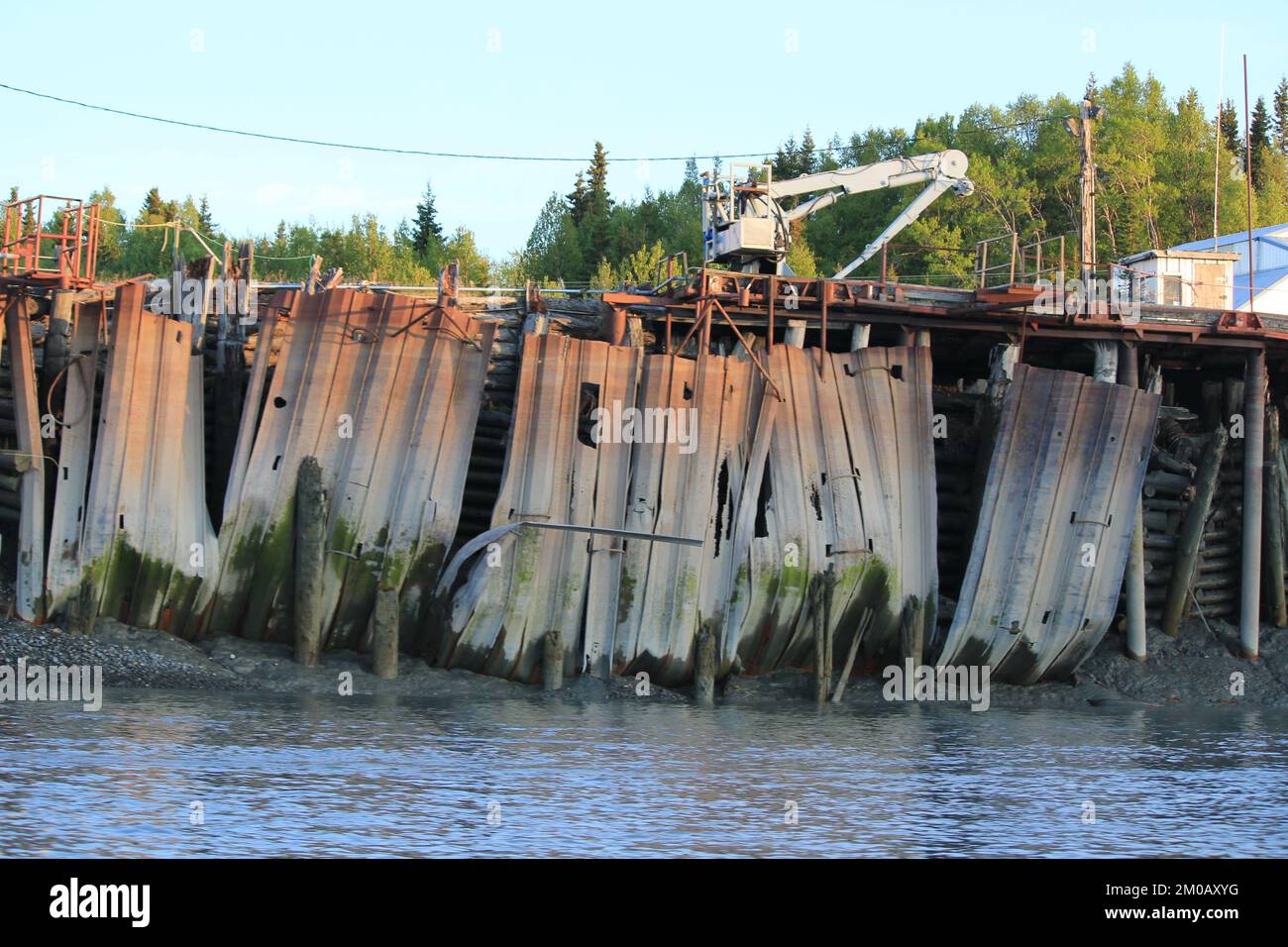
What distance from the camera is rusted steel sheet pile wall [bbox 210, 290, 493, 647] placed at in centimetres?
2503

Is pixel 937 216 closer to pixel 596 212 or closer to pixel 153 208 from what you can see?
pixel 596 212

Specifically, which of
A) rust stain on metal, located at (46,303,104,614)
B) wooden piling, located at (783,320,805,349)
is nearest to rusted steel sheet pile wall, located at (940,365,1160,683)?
wooden piling, located at (783,320,805,349)

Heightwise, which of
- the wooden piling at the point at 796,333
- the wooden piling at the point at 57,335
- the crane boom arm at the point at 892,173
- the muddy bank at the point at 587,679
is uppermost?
the crane boom arm at the point at 892,173

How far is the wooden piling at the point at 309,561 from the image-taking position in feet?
81.3

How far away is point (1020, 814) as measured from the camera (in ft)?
58.1

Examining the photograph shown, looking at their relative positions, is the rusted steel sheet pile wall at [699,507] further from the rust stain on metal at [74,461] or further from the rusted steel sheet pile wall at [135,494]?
the rust stain on metal at [74,461]

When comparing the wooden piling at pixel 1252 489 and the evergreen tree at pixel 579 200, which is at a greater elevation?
the evergreen tree at pixel 579 200

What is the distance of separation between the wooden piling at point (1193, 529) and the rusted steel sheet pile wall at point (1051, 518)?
2537 mm

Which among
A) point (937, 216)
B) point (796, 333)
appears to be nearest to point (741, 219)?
point (796, 333)

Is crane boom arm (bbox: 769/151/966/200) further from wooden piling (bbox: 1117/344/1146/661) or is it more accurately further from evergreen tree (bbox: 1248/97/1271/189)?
evergreen tree (bbox: 1248/97/1271/189)

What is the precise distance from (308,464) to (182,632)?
3.33 metres

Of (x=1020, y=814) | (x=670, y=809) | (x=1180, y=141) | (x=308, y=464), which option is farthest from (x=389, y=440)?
(x=1180, y=141)

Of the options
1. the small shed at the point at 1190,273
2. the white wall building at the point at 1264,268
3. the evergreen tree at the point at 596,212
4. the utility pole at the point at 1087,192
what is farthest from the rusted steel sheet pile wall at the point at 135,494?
the evergreen tree at the point at 596,212
